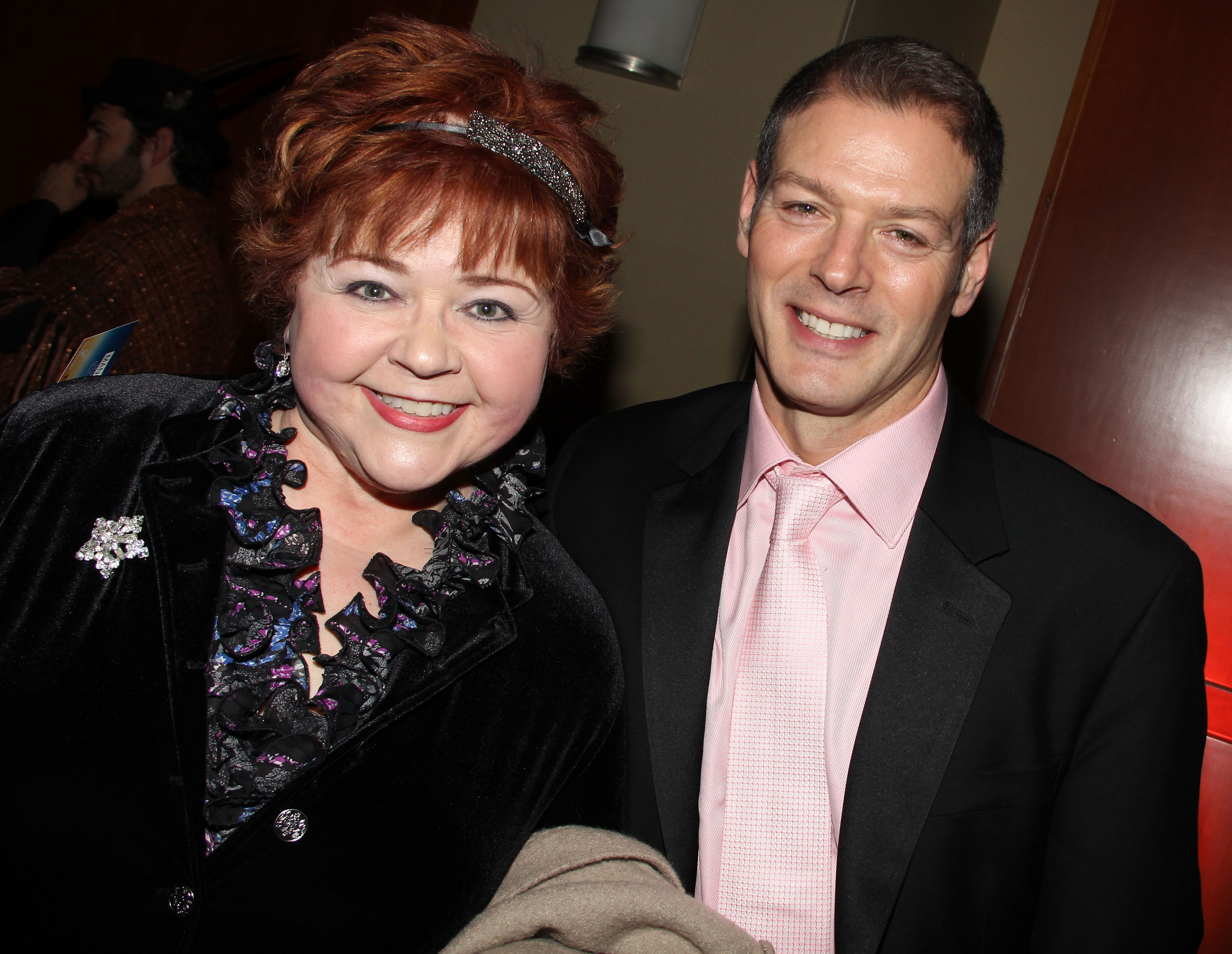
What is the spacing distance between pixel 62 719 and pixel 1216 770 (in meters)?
2.60

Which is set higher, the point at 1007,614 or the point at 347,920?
the point at 1007,614

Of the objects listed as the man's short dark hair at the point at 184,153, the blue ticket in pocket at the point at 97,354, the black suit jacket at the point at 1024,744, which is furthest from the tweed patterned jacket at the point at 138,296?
the black suit jacket at the point at 1024,744

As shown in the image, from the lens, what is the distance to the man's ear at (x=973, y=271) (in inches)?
66.0

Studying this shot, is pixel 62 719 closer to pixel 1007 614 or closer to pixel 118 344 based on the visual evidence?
pixel 118 344

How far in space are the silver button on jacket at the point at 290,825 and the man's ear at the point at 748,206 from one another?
1.21m

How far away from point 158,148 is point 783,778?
2.61 meters

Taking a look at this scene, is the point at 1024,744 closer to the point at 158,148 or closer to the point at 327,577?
the point at 327,577

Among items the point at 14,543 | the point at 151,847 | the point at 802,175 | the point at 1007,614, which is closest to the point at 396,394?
the point at 14,543

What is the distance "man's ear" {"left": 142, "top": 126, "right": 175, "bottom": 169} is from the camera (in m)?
2.87

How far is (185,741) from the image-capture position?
3.95ft

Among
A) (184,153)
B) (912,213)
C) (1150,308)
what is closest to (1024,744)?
(912,213)

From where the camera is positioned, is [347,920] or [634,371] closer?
[347,920]

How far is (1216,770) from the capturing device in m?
2.42

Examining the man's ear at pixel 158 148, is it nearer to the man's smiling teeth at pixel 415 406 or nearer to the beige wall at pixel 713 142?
the beige wall at pixel 713 142
